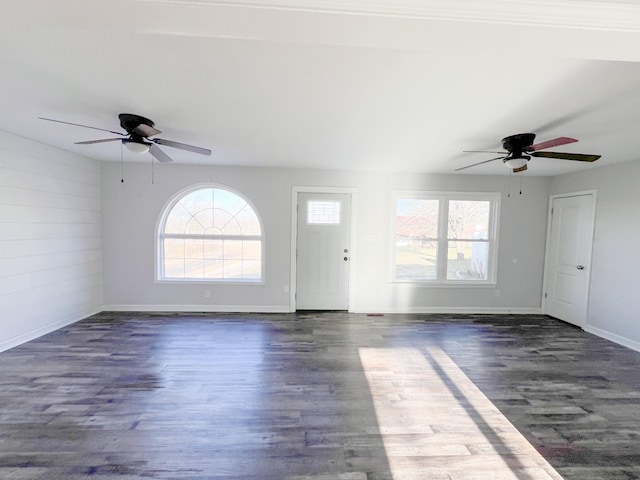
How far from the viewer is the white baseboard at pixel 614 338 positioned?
3.57m

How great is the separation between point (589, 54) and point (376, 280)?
3964 mm

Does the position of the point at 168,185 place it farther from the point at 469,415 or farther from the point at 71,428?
the point at 469,415

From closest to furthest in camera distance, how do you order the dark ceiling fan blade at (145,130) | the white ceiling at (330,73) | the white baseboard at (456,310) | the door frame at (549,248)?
the white ceiling at (330,73)
the dark ceiling fan blade at (145,130)
the door frame at (549,248)
the white baseboard at (456,310)

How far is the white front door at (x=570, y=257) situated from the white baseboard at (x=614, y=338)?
17cm

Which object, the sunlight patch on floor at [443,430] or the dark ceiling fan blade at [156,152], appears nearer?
the sunlight patch on floor at [443,430]

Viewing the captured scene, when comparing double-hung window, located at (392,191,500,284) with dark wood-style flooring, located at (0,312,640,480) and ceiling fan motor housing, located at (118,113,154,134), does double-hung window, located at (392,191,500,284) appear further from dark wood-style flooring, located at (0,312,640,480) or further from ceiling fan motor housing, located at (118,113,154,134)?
ceiling fan motor housing, located at (118,113,154,134)

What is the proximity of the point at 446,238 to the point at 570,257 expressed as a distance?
6.04 feet

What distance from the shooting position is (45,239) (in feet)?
11.9

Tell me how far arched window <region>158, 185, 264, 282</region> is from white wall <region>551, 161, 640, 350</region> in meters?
4.99

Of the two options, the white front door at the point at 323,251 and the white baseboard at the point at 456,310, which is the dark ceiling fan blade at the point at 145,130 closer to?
the white front door at the point at 323,251

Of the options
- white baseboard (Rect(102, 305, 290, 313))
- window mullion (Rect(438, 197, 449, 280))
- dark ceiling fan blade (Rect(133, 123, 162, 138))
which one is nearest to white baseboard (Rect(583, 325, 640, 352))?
window mullion (Rect(438, 197, 449, 280))

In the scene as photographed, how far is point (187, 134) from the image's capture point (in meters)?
3.04

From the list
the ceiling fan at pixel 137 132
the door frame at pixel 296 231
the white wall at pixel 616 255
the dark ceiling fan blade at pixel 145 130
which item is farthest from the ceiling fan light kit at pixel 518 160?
the dark ceiling fan blade at pixel 145 130

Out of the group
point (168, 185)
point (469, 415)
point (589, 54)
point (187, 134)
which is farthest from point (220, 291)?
point (589, 54)
